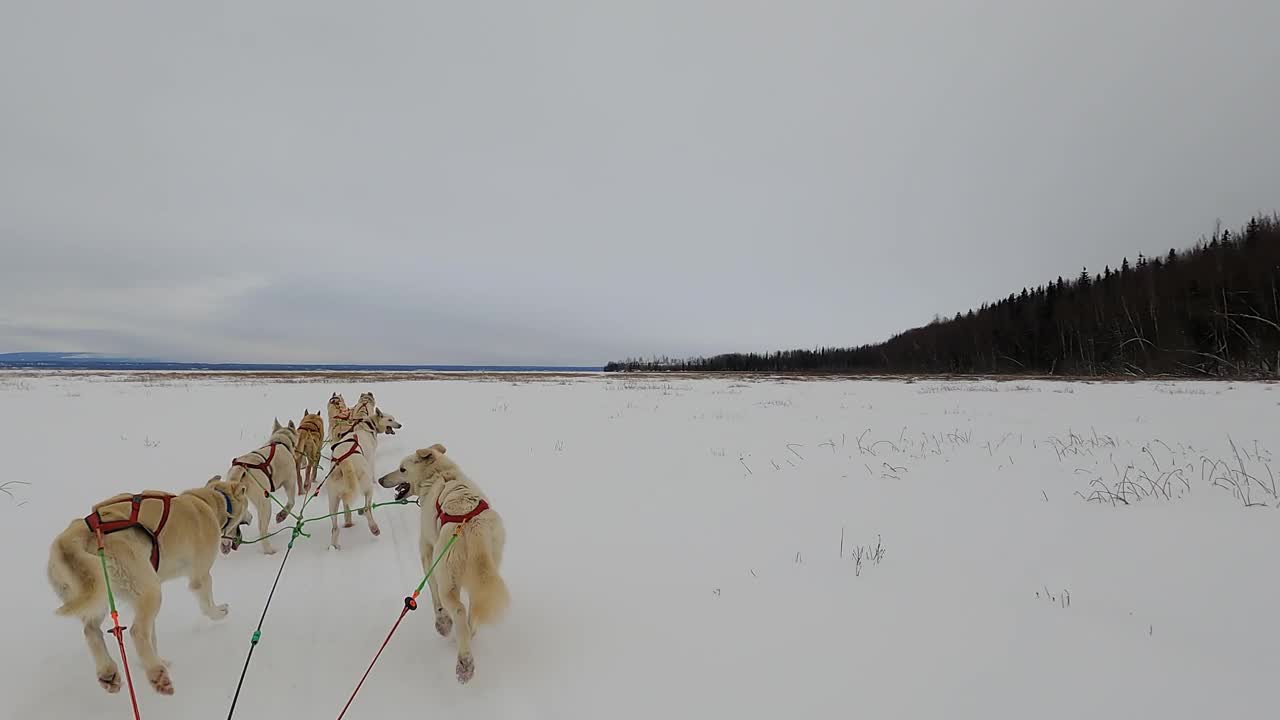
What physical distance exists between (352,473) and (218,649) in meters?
2.27

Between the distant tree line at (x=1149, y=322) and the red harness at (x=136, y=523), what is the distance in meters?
46.1

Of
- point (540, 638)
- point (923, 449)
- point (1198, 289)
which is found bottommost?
point (540, 638)

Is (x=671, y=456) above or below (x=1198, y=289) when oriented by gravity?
below

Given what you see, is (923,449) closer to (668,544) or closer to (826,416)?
(826,416)

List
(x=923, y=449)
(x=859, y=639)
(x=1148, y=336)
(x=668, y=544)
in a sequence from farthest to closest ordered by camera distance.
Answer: (x=1148, y=336) < (x=923, y=449) < (x=668, y=544) < (x=859, y=639)

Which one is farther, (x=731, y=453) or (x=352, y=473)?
(x=731, y=453)

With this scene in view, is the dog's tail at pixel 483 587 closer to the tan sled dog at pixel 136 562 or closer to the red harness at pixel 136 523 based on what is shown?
the tan sled dog at pixel 136 562

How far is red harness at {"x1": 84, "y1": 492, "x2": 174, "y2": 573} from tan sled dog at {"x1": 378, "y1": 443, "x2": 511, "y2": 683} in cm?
154

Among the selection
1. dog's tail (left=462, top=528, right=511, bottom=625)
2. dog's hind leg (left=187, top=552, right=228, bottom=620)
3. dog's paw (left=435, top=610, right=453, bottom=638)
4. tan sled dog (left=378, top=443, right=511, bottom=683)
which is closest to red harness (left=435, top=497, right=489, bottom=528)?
tan sled dog (left=378, top=443, right=511, bottom=683)

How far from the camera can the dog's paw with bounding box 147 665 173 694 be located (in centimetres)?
243

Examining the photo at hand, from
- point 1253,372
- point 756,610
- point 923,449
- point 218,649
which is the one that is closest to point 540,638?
point 756,610

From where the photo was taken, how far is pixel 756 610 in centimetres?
327

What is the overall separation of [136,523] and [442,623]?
6.39ft

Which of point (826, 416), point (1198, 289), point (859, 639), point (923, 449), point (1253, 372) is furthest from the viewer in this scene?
point (1198, 289)
